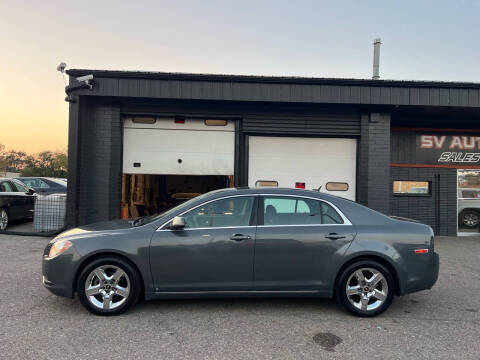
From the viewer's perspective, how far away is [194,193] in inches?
637

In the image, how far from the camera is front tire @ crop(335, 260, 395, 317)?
4238mm

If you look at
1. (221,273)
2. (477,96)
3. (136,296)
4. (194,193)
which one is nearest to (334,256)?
(221,273)

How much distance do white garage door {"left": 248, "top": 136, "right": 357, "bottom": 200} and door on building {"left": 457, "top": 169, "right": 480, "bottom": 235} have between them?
3.55m

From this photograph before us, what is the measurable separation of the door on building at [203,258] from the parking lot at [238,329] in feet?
1.25

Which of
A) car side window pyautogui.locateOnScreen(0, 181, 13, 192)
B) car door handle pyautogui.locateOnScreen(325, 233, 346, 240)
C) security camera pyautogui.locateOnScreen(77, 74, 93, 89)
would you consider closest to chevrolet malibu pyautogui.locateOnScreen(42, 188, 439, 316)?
car door handle pyautogui.locateOnScreen(325, 233, 346, 240)

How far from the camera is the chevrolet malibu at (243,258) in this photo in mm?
4133

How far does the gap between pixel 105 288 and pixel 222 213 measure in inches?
63.5

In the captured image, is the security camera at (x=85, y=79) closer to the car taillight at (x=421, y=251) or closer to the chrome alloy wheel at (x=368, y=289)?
the chrome alloy wheel at (x=368, y=289)

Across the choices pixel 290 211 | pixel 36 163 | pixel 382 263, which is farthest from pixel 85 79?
pixel 36 163

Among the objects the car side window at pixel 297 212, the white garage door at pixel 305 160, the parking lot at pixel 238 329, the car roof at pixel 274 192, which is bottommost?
the parking lot at pixel 238 329

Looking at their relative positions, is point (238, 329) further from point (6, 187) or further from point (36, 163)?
point (36, 163)

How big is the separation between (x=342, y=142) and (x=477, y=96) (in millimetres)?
3423

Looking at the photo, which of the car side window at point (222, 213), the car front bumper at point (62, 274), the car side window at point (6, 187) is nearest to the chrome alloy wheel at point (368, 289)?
the car side window at point (222, 213)

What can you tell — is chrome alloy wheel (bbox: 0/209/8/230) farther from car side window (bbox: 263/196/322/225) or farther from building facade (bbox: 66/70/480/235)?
car side window (bbox: 263/196/322/225)
